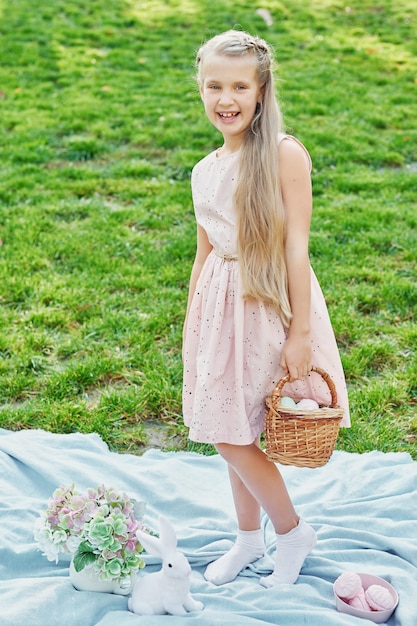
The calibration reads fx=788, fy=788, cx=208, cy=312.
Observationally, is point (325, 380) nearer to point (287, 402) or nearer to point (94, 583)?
point (287, 402)

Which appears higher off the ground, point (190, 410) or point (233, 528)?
point (190, 410)

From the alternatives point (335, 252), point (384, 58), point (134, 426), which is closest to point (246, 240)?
point (134, 426)

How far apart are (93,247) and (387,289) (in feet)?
5.64

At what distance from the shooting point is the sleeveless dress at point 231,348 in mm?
2164

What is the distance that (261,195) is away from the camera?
2.07 metres

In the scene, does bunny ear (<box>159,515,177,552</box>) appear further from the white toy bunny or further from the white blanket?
the white blanket

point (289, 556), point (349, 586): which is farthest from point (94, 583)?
point (349, 586)

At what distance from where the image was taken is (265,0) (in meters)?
10.2

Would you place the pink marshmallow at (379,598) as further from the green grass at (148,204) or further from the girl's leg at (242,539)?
the green grass at (148,204)

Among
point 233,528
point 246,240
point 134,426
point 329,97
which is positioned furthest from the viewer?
point 329,97

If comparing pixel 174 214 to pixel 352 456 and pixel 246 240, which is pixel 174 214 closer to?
pixel 352 456

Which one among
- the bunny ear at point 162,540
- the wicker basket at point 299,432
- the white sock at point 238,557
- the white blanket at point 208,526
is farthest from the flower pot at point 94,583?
the wicker basket at point 299,432

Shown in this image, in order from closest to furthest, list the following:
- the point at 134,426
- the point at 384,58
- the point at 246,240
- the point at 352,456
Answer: the point at 246,240 < the point at 352,456 < the point at 134,426 < the point at 384,58

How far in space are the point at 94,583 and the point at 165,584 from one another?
8.7 inches
